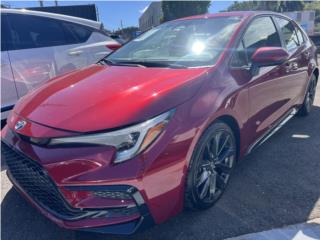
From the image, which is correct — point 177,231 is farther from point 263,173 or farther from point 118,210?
point 263,173

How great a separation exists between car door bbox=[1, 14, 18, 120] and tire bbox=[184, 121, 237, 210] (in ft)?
8.81

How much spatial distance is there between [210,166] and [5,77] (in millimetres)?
2860

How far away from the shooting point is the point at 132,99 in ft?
6.75

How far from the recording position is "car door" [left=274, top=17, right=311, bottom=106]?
11.8ft

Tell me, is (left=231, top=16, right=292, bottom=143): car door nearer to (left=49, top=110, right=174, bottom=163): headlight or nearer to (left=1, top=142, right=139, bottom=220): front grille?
(left=49, top=110, right=174, bottom=163): headlight

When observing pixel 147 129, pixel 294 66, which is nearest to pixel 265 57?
pixel 294 66

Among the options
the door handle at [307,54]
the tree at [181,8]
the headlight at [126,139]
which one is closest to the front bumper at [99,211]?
the headlight at [126,139]

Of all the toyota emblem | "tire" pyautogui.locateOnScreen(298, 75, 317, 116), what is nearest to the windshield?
the toyota emblem

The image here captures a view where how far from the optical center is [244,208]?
2.49 meters

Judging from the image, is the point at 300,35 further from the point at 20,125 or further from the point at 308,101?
the point at 20,125

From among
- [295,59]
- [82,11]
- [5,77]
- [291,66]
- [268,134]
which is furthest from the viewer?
[82,11]

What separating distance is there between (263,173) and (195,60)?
4.19 feet

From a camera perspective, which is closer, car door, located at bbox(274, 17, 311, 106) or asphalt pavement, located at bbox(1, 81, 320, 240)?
asphalt pavement, located at bbox(1, 81, 320, 240)

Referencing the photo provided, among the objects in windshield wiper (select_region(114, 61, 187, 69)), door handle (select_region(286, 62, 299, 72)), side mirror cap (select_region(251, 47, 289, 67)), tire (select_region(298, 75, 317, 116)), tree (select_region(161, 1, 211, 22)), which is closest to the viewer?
windshield wiper (select_region(114, 61, 187, 69))
